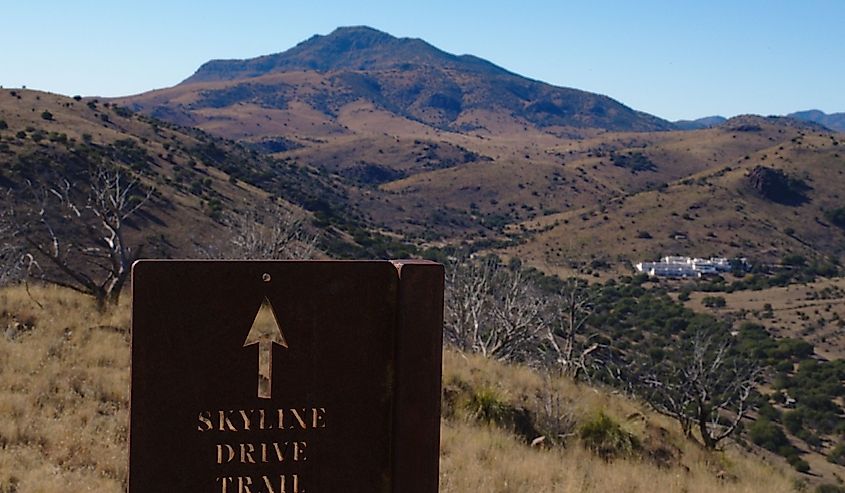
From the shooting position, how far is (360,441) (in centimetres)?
282

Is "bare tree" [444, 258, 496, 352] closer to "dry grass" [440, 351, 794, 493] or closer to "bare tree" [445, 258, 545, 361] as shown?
"bare tree" [445, 258, 545, 361]

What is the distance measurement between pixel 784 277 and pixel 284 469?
56.7m

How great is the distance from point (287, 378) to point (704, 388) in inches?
455

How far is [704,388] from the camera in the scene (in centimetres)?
1291

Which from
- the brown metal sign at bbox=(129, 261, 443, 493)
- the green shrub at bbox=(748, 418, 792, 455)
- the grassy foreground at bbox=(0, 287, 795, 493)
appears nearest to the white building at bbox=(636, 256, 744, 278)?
the green shrub at bbox=(748, 418, 792, 455)

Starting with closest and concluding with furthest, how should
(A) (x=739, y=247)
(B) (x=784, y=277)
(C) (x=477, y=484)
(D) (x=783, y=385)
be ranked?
(C) (x=477, y=484)
(D) (x=783, y=385)
(B) (x=784, y=277)
(A) (x=739, y=247)

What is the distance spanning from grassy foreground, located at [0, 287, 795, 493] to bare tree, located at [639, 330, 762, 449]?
0.78 metres

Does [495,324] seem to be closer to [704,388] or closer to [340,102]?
[704,388]

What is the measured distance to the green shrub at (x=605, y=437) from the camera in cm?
1011

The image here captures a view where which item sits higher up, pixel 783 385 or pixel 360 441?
pixel 360 441

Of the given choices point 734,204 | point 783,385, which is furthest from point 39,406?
point 734,204

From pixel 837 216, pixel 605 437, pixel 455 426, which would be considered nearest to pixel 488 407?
pixel 455 426

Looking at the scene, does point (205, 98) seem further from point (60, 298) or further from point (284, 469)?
point (284, 469)

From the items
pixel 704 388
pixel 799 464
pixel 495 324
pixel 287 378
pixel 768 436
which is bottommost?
pixel 768 436
